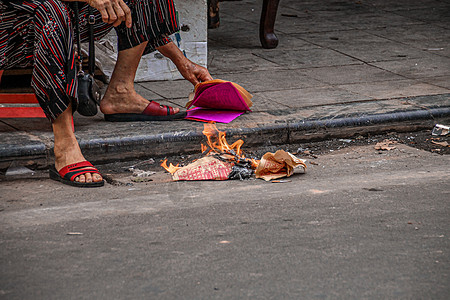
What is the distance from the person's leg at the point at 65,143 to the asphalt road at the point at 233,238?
15cm

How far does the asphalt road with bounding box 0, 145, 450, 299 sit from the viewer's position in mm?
2396

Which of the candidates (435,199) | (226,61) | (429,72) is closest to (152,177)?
(435,199)

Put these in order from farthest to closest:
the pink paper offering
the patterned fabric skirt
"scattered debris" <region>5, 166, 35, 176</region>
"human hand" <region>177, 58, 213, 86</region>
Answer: "human hand" <region>177, 58, 213, 86</region> < the pink paper offering < "scattered debris" <region>5, 166, 35, 176</region> < the patterned fabric skirt

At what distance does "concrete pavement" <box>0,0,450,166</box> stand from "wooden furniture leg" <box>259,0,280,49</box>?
12cm

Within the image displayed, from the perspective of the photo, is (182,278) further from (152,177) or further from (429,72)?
(429,72)

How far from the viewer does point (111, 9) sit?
3.63m

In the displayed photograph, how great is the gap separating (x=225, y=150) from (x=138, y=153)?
1.71 ft

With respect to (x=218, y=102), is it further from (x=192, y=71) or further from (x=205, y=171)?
(x=205, y=171)

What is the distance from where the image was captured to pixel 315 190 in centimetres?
348

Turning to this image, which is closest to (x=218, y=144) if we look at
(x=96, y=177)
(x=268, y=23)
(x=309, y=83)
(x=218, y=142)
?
(x=218, y=142)

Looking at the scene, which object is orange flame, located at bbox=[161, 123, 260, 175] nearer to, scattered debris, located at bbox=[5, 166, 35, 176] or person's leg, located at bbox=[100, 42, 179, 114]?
person's leg, located at bbox=[100, 42, 179, 114]

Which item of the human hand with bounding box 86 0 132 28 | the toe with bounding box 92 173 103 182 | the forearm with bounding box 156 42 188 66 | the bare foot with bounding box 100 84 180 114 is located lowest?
the toe with bounding box 92 173 103 182

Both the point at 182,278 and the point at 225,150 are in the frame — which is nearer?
the point at 182,278

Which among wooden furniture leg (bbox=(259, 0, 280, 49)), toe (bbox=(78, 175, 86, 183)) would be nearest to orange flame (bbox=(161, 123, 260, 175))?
toe (bbox=(78, 175, 86, 183))
